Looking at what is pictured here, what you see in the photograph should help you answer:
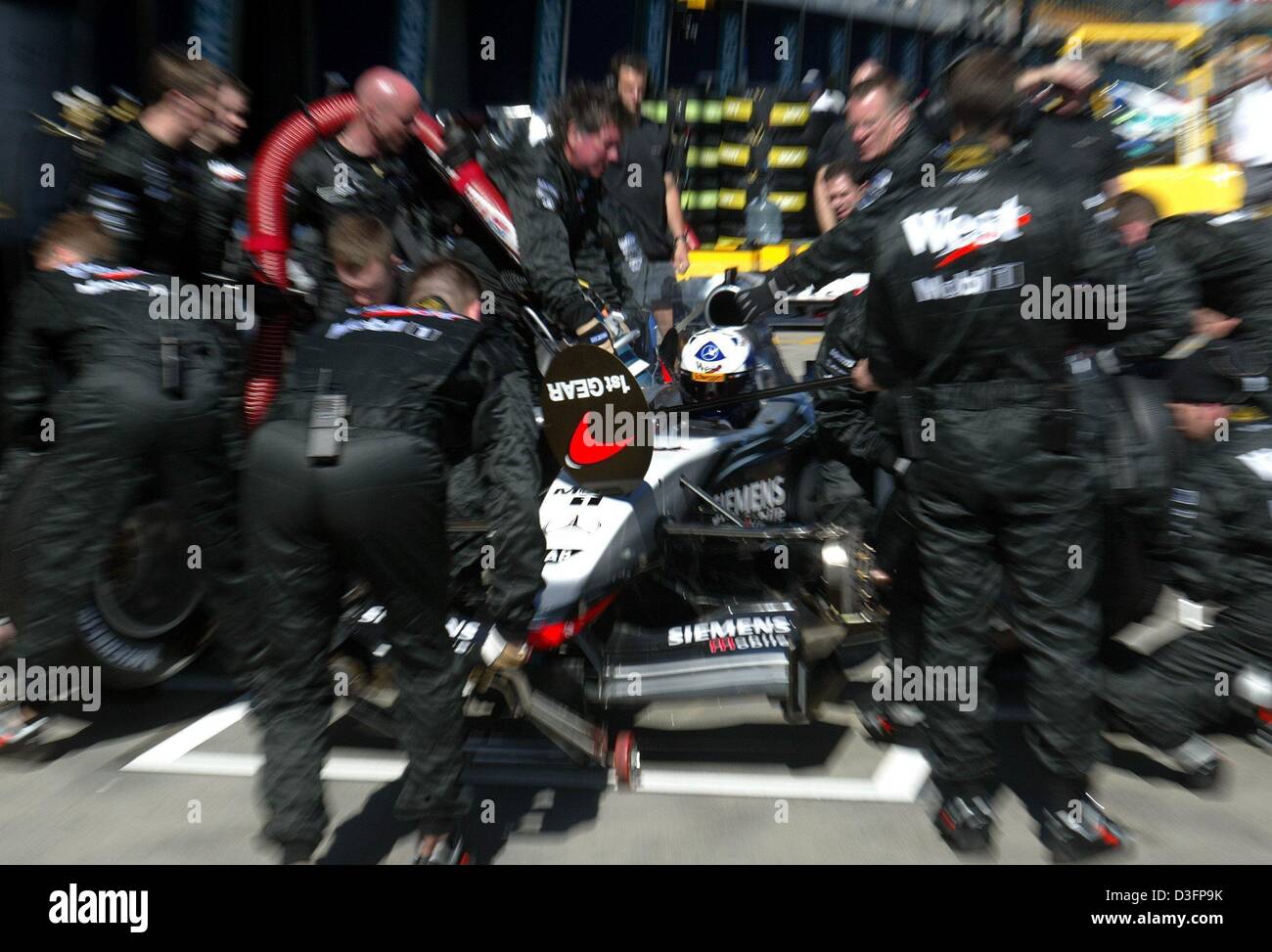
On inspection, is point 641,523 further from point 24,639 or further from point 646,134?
point 646,134

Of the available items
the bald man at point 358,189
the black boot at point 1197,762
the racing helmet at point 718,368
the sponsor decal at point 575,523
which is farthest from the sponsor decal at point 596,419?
the black boot at point 1197,762

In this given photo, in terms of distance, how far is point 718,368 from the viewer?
437 centimetres

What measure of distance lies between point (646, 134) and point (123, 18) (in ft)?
14.4

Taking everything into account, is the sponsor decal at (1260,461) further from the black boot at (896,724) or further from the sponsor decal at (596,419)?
the sponsor decal at (596,419)

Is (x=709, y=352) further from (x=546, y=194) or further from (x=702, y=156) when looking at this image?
(x=702, y=156)

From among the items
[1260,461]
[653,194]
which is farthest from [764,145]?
[1260,461]

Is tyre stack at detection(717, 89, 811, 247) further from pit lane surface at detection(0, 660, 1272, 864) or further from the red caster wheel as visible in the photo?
the red caster wheel

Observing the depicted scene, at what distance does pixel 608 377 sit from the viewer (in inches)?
137

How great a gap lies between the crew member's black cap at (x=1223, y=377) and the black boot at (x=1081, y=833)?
149 centimetres

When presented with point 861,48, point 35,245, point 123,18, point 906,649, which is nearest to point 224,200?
point 35,245

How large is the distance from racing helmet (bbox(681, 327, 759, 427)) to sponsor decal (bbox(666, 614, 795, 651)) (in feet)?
3.55

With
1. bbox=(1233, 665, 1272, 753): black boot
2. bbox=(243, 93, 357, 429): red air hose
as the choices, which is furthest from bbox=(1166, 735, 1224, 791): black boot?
bbox=(243, 93, 357, 429): red air hose

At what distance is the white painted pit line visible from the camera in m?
3.55

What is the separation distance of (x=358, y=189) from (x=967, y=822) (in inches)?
131
